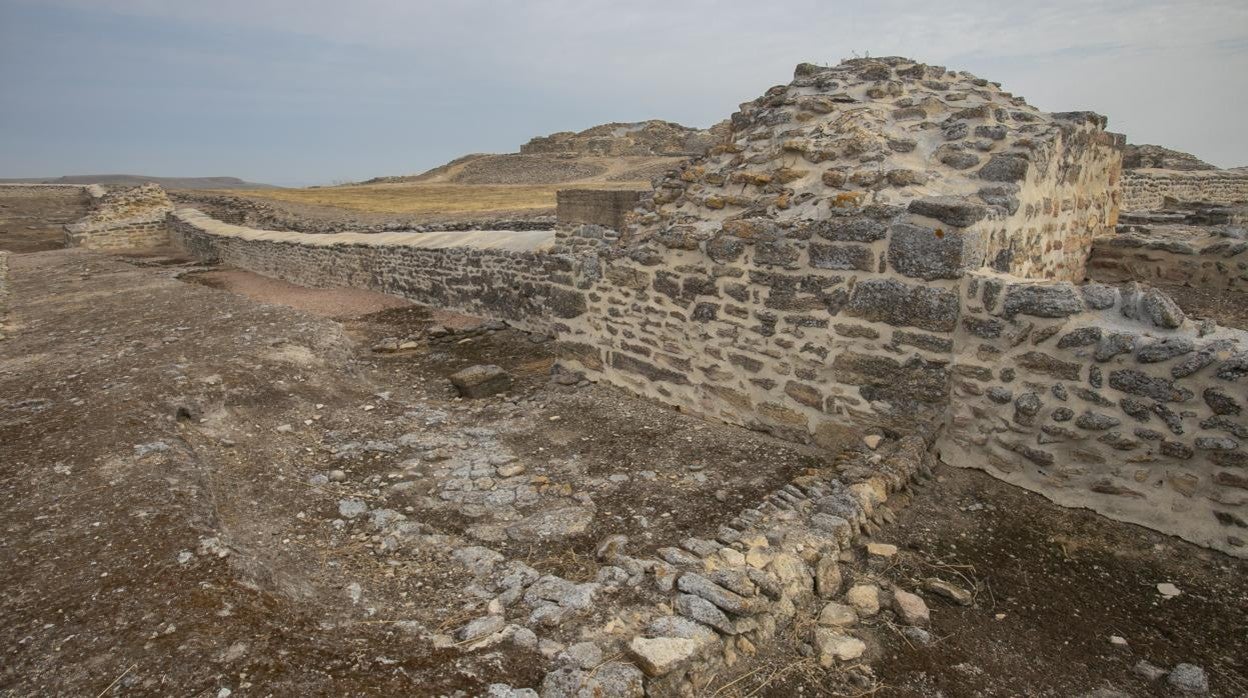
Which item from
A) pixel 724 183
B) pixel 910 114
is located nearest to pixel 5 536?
pixel 724 183

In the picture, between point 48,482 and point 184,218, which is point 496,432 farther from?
point 184,218

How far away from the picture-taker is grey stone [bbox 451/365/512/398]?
684 cm

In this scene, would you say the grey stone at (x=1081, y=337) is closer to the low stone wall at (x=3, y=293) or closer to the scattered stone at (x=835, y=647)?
the scattered stone at (x=835, y=647)

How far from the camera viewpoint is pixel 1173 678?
8.90ft

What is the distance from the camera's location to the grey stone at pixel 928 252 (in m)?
4.22

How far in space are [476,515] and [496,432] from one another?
1.46 metres

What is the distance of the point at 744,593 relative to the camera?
302cm

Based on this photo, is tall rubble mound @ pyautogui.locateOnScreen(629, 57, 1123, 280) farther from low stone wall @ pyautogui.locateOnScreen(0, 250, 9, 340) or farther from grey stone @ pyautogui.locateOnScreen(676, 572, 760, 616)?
low stone wall @ pyautogui.locateOnScreen(0, 250, 9, 340)

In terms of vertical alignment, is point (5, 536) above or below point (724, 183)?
below

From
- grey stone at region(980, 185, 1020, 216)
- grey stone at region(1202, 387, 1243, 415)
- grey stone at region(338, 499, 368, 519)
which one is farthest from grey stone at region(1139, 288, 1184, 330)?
grey stone at region(338, 499, 368, 519)

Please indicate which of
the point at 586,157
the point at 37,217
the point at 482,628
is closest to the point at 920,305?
the point at 482,628

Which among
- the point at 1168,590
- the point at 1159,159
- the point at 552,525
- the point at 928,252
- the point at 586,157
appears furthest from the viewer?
the point at 586,157

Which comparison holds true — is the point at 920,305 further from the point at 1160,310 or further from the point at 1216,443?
the point at 1216,443

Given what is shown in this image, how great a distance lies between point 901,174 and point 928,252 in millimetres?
774
